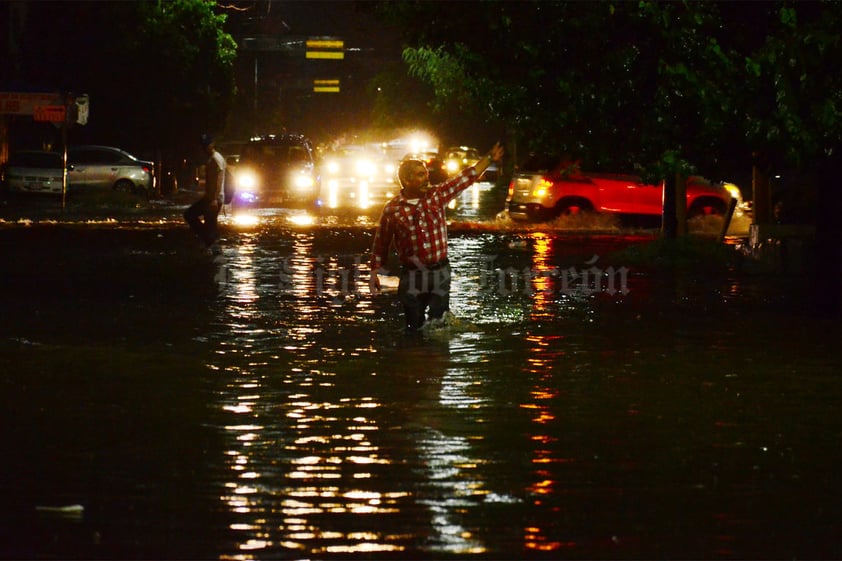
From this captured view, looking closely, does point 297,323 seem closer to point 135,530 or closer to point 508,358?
point 508,358

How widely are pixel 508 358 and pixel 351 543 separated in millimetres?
6365

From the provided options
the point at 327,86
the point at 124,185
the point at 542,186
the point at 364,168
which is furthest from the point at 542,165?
the point at 327,86

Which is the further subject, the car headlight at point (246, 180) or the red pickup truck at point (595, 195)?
the car headlight at point (246, 180)

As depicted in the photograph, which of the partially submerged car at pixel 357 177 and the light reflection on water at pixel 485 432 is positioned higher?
the partially submerged car at pixel 357 177

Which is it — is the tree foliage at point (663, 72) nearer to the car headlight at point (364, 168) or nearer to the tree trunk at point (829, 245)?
the tree trunk at point (829, 245)

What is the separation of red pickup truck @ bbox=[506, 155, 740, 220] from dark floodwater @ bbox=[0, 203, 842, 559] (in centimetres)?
1461

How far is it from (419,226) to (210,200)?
464 inches

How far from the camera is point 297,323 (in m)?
16.2

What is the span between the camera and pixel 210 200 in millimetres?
25141

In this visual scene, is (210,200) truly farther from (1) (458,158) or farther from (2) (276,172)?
(1) (458,158)

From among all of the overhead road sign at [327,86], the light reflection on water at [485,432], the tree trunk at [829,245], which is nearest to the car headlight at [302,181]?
the light reflection on water at [485,432]

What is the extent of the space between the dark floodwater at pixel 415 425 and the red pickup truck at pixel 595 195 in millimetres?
14607

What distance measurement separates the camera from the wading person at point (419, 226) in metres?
13.8

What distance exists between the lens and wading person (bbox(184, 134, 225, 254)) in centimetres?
2473
